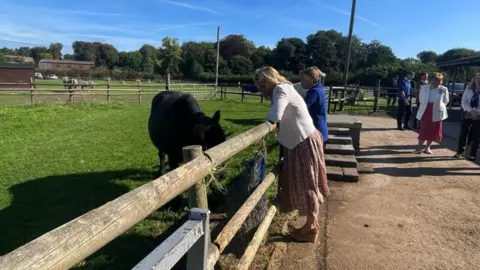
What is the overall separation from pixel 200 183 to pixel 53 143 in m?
7.26

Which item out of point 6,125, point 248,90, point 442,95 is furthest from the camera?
point 248,90

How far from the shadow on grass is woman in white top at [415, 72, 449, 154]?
213 inches

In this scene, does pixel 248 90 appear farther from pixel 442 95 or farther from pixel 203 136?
pixel 203 136

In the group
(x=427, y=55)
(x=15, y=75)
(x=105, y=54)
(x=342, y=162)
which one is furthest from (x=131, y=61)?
(x=342, y=162)

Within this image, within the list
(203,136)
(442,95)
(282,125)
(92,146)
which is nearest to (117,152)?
(92,146)

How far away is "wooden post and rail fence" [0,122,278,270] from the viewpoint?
0.94 m

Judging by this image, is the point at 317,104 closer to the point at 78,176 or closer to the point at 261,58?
the point at 78,176

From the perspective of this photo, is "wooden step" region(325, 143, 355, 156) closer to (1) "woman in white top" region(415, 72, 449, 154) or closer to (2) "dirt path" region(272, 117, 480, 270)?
(2) "dirt path" region(272, 117, 480, 270)

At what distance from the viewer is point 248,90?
28406mm

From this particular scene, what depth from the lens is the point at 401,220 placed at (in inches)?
162

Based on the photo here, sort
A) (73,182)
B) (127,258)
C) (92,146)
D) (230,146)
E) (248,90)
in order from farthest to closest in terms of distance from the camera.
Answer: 1. (248,90)
2. (92,146)
3. (73,182)
4. (127,258)
5. (230,146)

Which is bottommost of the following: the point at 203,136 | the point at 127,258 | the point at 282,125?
the point at 127,258

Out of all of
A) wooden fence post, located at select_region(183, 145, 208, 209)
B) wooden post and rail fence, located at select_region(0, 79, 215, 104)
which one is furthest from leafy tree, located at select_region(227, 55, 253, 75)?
→ wooden fence post, located at select_region(183, 145, 208, 209)

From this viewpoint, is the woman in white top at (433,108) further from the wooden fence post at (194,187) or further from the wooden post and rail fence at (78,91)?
the wooden post and rail fence at (78,91)
